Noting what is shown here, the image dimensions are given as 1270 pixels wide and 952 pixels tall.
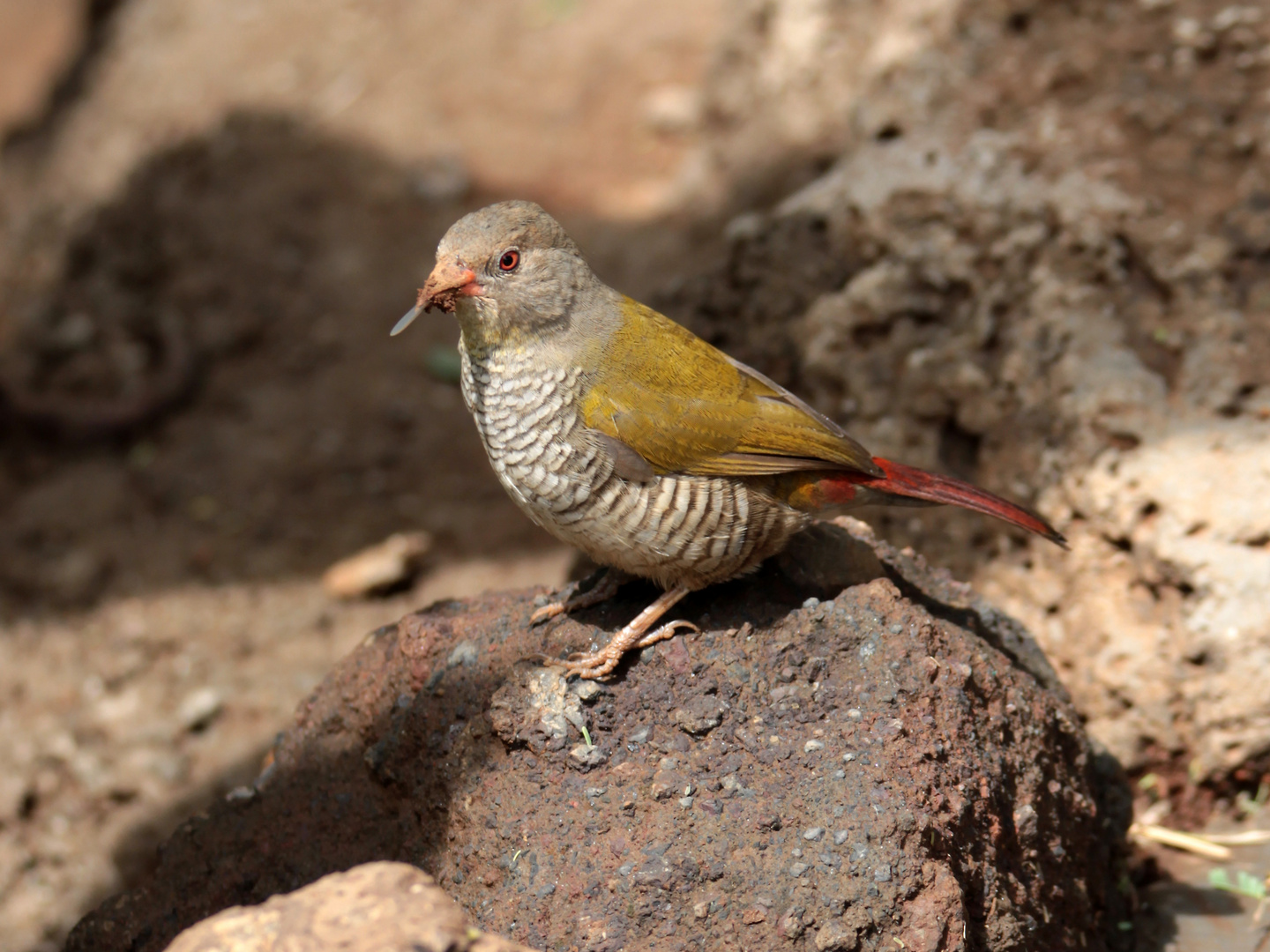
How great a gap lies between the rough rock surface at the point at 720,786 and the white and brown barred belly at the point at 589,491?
0.27 m

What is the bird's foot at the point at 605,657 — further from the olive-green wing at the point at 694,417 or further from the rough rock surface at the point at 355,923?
the rough rock surface at the point at 355,923

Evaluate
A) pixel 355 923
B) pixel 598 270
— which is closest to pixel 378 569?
pixel 598 270

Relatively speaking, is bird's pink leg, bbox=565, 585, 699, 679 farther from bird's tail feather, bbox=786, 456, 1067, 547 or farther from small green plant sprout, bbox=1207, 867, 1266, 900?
small green plant sprout, bbox=1207, 867, 1266, 900

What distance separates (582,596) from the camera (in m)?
3.51

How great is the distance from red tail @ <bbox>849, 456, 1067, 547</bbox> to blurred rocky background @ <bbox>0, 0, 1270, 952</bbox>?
837mm

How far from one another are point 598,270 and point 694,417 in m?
4.88

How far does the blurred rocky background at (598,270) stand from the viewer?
4.10 m

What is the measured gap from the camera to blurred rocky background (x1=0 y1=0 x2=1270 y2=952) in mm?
4102

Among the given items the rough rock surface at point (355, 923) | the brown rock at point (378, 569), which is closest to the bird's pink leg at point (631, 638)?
the rough rock surface at point (355, 923)

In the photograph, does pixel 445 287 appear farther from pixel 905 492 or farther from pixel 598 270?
pixel 598 270

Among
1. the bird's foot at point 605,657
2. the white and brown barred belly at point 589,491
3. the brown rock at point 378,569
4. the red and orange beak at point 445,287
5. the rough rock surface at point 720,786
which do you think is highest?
the red and orange beak at point 445,287

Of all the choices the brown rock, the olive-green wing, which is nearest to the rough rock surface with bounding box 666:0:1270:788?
the olive-green wing

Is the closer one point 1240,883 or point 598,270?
point 1240,883

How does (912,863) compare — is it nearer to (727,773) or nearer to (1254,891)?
(727,773)
